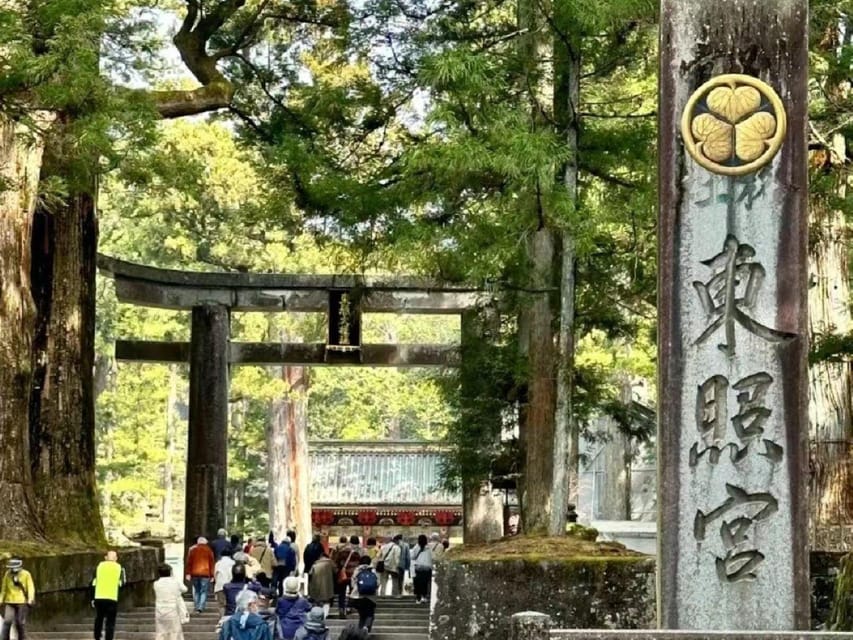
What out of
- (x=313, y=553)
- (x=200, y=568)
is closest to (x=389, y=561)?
(x=313, y=553)

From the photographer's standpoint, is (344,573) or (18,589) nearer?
(18,589)

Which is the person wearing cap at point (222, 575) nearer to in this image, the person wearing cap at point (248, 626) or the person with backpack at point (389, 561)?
the person wearing cap at point (248, 626)

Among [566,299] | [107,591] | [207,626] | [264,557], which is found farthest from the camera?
[264,557]

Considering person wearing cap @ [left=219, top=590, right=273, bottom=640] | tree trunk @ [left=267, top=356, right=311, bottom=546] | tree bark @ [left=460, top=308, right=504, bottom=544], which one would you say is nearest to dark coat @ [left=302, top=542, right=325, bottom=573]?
tree bark @ [left=460, top=308, right=504, bottom=544]

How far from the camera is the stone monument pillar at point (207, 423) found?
2720 cm

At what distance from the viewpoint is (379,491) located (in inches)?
1658

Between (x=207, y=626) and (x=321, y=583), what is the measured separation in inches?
60.0

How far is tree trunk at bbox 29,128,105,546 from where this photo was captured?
71.3 ft

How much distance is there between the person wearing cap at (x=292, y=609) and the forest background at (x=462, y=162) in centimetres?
264

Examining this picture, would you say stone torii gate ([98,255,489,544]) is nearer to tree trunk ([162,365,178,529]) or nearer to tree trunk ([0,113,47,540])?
tree trunk ([0,113,47,540])

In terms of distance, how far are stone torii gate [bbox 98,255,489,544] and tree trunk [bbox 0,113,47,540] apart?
22.4 feet

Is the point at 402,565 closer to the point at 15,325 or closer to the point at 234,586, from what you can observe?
the point at 234,586

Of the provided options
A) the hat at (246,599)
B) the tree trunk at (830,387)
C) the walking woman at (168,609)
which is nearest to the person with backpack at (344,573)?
the walking woman at (168,609)

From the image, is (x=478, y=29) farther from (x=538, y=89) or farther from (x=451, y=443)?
(x=451, y=443)
